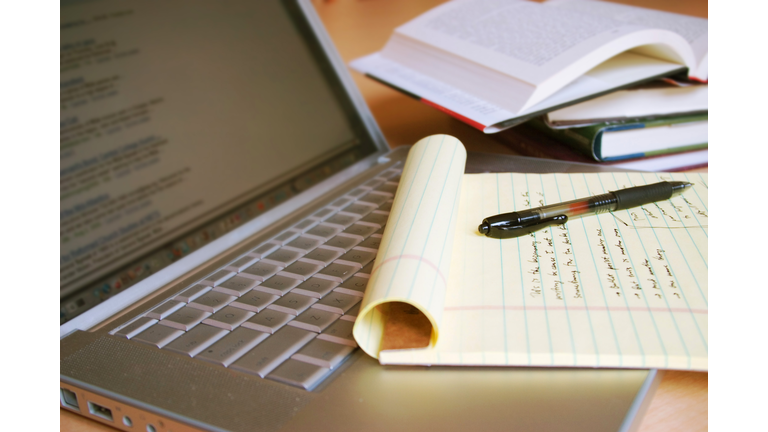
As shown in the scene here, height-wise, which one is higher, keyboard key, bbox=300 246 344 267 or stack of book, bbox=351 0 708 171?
stack of book, bbox=351 0 708 171

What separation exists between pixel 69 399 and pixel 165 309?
8cm

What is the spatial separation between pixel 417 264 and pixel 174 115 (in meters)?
0.31

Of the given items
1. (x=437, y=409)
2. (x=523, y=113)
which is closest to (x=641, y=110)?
(x=523, y=113)

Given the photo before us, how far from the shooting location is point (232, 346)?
0.32 metres

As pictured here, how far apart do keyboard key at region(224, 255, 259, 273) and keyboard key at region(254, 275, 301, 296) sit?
34mm

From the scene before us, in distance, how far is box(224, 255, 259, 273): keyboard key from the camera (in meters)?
0.41

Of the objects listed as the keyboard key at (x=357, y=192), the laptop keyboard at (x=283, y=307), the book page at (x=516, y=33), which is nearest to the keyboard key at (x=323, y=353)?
the laptop keyboard at (x=283, y=307)

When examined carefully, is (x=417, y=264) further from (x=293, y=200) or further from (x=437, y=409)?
(x=293, y=200)

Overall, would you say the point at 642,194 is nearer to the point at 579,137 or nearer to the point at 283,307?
the point at 579,137

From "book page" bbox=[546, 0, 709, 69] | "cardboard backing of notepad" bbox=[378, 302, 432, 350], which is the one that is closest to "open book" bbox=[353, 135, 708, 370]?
"cardboard backing of notepad" bbox=[378, 302, 432, 350]

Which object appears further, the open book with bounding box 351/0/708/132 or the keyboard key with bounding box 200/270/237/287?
the open book with bounding box 351/0/708/132

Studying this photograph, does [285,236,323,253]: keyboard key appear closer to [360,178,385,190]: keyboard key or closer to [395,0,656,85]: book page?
[360,178,385,190]: keyboard key

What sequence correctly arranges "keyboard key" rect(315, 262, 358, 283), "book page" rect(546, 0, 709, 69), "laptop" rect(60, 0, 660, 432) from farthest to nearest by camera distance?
"book page" rect(546, 0, 709, 69)
"keyboard key" rect(315, 262, 358, 283)
"laptop" rect(60, 0, 660, 432)

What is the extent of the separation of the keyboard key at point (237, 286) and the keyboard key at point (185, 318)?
26 millimetres
